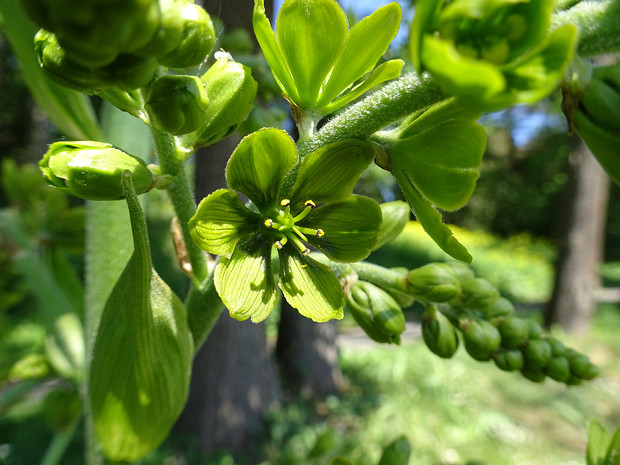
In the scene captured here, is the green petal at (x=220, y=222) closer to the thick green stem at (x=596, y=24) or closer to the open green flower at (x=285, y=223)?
the open green flower at (x=285, y=223)

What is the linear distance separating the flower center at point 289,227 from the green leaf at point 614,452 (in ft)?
1.88

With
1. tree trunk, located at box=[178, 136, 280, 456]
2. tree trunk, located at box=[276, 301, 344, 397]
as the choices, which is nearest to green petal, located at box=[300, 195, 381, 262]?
tree trunk, located at box=[178, 136, 280, 456]

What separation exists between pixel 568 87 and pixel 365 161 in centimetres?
24

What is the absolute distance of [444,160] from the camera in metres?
0.56

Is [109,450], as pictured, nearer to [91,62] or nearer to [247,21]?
[91,62]

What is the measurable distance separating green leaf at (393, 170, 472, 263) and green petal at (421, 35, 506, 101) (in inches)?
7.9

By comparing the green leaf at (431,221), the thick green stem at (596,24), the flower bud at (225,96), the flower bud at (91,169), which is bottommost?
the green leaf at (431,221)

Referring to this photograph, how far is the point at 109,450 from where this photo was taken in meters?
0.78

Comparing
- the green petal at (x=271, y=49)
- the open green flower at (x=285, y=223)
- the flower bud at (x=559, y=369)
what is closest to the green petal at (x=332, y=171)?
the open green flower at (x=285, y=223)

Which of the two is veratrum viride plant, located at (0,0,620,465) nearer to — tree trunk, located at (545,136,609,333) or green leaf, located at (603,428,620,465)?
green leaf, located at (603,428,620,465)

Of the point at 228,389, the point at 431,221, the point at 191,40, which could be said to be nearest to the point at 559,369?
the point at 431,221

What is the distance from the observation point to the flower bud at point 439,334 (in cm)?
85

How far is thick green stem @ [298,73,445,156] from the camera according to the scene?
564 millimetres

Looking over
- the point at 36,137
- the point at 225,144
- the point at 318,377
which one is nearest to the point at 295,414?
the point at 318,377
